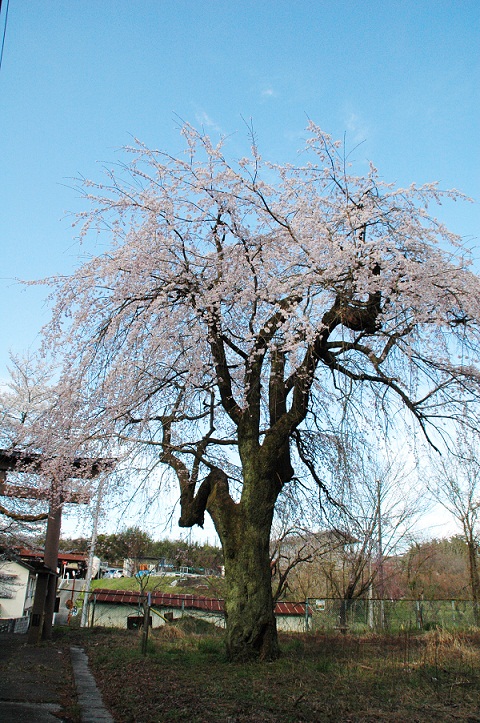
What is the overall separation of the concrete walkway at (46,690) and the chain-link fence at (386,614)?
759 centimetres

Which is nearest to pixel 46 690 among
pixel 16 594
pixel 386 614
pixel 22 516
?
pixel 22 516

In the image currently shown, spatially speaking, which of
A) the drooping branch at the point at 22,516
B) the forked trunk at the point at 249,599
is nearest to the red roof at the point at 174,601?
the drooping branch at the point at 22,516

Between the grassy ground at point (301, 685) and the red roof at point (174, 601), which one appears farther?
the red roof at point (174, 601)

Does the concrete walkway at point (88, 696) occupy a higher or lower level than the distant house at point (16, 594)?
higher

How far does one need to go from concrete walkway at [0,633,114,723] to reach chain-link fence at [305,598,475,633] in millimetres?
7588

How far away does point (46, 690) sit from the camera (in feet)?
21.9

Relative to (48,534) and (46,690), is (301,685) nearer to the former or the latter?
(46,690)

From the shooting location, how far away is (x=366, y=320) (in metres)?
8.34

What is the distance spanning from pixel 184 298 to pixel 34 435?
4135 mm

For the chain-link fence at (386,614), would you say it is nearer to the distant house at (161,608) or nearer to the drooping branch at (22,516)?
the distant house at (161,608)

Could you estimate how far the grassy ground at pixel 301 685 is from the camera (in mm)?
5004

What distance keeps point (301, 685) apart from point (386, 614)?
10.6 meters

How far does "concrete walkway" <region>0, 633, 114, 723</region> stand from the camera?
5.06 metres

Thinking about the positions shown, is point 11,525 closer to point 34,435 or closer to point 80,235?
point 34,435
